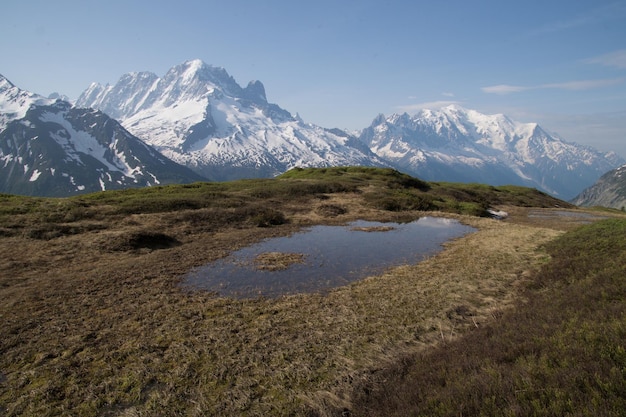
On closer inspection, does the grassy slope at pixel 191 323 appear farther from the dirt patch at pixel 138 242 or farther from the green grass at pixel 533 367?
the green grass at pixel 533 367

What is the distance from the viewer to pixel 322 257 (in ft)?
84.5

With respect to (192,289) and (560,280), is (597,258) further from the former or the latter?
(192,289)

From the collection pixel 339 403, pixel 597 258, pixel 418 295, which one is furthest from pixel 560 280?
pixel 339 403

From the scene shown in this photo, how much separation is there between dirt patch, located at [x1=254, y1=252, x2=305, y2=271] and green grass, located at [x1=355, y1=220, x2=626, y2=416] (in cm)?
1302

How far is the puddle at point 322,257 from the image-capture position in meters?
20.1

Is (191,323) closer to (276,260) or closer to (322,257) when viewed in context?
(276,260)

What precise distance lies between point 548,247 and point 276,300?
20794mm

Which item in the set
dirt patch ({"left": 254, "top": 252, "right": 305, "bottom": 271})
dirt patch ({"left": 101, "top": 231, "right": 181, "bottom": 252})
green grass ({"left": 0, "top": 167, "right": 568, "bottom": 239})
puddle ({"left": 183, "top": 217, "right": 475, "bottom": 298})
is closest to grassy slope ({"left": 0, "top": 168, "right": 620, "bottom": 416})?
dirt patch ({"left": 101, "top": 231, "right": 181, "bottom": 252})

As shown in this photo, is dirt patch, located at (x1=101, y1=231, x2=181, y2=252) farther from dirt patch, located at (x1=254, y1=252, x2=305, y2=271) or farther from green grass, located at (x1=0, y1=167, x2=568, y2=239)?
dirt patch, located at (x1=254, y1=252, x2=305, y2=271)

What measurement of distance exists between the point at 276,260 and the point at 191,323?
1020 cm

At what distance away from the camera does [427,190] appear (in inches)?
2945

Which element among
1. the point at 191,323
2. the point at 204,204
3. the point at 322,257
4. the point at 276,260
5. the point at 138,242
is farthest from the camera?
the point at 204,204

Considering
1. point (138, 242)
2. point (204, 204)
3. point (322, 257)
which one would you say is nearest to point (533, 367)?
point (322, 257)

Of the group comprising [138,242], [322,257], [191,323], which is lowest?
[191,323]
